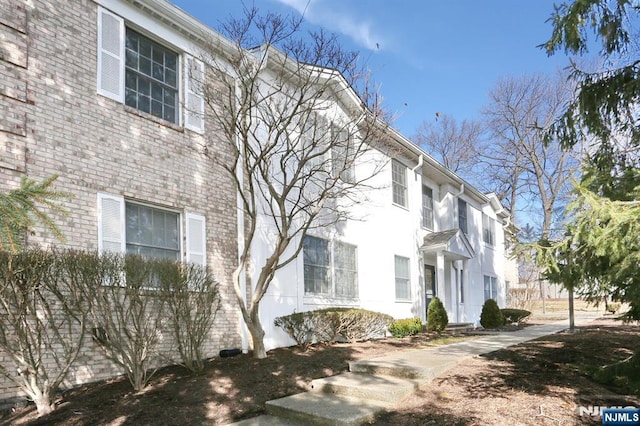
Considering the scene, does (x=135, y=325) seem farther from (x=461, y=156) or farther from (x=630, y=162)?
(x=461, y=156)

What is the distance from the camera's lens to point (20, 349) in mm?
5496

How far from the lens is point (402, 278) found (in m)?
15.3

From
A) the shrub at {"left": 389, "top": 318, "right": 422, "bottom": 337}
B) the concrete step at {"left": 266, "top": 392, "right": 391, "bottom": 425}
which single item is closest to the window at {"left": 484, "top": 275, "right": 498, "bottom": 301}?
the shrub at {"left": 389, "top": 318, "right": 422, "bottom": 337}

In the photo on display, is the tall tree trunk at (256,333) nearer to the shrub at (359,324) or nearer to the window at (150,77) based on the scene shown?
the shrub at (359,324)

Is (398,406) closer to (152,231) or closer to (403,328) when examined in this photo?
(152,231)

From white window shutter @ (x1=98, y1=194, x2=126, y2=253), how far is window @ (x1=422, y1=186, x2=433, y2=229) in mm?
11741

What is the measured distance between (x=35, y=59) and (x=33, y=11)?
0.67 m

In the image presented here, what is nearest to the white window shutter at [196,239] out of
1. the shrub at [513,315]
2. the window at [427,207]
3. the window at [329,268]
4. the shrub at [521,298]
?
the window at [329,268]

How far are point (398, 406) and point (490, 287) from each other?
19246 millimetres

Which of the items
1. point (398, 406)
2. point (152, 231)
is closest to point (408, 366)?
point (398, 406)

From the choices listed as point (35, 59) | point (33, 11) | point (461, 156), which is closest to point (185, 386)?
point (35, 59)

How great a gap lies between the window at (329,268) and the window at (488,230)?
1258 cm

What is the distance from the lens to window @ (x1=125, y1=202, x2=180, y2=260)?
783 cm

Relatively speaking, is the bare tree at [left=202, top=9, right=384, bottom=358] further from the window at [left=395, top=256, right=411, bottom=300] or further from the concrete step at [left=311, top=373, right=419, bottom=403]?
the window at [left=395, top=256, right=411, bottom=300]
